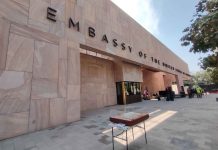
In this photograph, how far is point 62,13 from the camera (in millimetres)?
7531

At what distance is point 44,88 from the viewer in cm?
618

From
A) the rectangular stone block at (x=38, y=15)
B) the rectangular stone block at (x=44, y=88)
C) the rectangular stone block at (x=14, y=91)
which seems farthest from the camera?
the rectangular stone block at (x=38, y=15)

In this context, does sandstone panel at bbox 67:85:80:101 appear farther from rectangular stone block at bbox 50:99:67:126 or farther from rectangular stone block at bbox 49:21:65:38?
rectangular stone block at bbox 49:21:65:38

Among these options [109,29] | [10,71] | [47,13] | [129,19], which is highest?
[129,19]

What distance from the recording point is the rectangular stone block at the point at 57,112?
6300 millimetres

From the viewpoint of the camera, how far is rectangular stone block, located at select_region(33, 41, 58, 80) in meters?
6.05

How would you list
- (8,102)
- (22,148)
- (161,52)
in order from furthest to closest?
(161,52) < (8,102) < (22,148)

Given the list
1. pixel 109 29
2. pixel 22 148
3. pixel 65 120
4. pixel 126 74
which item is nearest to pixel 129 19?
pixel 109 29

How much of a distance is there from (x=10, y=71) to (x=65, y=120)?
10.4 feet

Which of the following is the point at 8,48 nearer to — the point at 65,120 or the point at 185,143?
the point at 65,120

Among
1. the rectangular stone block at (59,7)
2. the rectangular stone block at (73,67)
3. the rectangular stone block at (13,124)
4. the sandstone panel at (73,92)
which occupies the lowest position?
the rectangular stone block at (13,124)

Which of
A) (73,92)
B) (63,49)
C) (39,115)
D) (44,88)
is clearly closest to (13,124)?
(39,115)

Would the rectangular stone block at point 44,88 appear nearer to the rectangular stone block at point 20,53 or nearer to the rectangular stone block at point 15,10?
the rectangular stone block at point 20,53

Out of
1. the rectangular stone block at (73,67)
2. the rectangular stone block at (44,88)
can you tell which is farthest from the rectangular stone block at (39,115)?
the rectangular stone block at (73,67)
